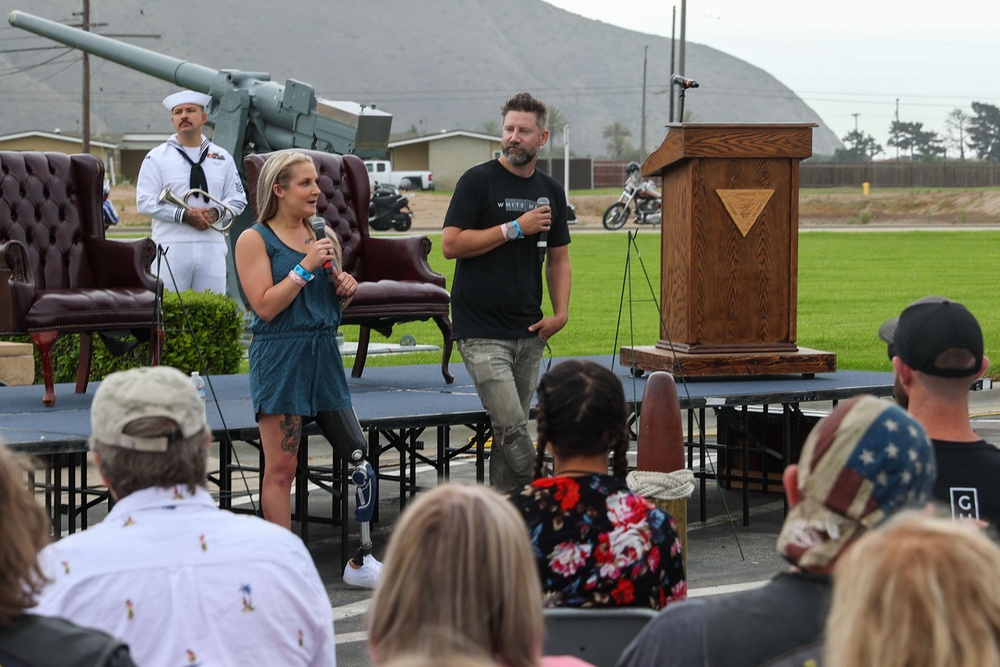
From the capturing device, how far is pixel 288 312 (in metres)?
6.02

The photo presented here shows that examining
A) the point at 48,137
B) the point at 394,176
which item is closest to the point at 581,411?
the point at 394,176

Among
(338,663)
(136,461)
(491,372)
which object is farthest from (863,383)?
(136,461)

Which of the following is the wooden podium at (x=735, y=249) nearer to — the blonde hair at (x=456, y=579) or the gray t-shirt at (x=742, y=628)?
the gray t-shirt at (x=742, y=628)

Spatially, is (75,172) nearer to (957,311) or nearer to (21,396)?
(21,396)

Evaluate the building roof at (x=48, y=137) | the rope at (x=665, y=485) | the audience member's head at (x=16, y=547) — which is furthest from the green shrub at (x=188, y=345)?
the building roof at (x=48, y=137)

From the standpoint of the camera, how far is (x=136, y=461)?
2951 mm

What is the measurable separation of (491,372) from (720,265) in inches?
91.4

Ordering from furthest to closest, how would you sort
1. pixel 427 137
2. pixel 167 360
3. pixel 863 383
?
1. pixel 427 137
2. pixel 167 360
3. pixel 863 383

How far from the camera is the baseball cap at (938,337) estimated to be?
358 centimetres

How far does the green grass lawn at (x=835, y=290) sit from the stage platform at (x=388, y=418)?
0.83m

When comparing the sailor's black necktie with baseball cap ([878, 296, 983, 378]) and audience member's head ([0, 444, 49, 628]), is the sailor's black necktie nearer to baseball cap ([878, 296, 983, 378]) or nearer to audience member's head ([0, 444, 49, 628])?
baseball cap ([878, 296, 983, 378])

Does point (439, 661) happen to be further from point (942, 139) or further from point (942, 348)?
point (942, 139)

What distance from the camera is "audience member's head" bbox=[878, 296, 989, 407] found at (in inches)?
141

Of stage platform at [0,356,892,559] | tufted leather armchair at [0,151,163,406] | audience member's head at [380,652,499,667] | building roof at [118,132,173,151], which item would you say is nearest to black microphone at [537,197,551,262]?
stage platform at [0,356,892,559]
